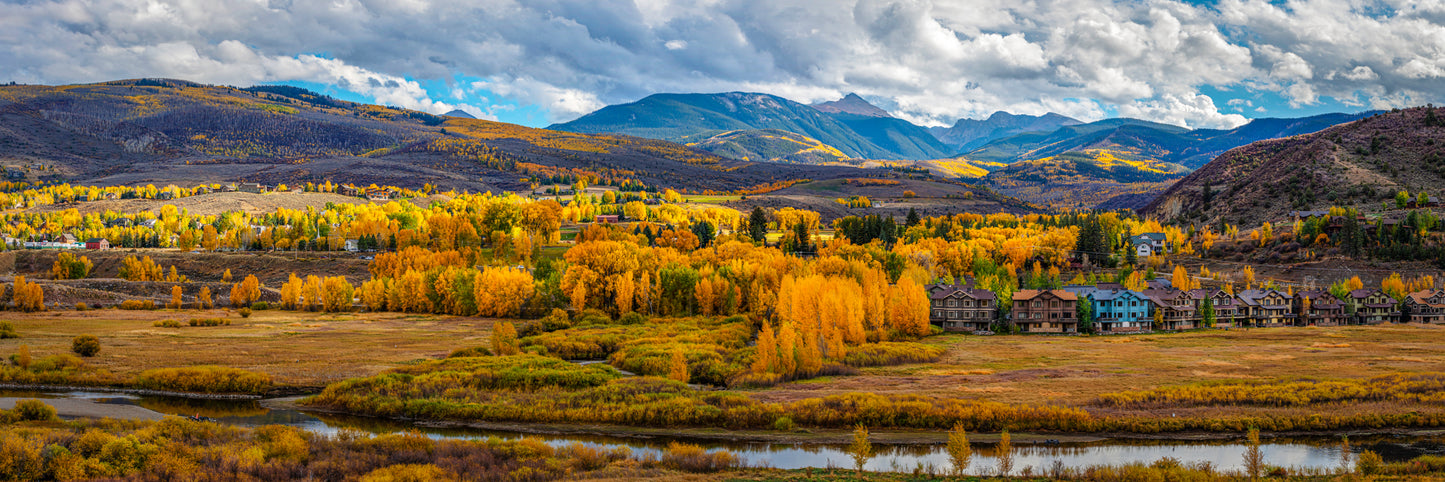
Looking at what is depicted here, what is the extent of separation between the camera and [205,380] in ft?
188

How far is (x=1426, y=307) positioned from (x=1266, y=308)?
57.1 feet

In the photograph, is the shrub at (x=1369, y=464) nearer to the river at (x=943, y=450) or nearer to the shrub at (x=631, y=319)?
the river at (x=943, y=450)

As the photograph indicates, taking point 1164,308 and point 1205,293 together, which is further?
point 1205,293

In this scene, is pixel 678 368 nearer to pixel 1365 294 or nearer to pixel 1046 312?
pixel 1046 312

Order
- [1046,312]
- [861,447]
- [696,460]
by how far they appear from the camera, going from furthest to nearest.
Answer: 1. [1046,312]
2. [696,460]
3. [861,447]

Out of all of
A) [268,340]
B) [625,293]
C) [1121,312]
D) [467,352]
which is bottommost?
[268,340]

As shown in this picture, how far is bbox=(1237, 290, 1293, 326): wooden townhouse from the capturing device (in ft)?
302

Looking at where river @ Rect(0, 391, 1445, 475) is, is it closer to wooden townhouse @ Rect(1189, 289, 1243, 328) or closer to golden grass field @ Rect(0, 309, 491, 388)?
golden grass field @ Rect(0, 309, 491, 388)

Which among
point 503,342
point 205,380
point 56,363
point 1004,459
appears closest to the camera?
point 1004,459

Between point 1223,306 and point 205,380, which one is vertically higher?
point 1223,306

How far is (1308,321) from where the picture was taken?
9275 centimetres

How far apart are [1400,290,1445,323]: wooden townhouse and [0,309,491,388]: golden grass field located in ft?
314

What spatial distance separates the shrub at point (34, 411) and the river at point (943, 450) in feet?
11.1

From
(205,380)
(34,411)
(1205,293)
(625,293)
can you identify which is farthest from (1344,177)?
(34,411)
